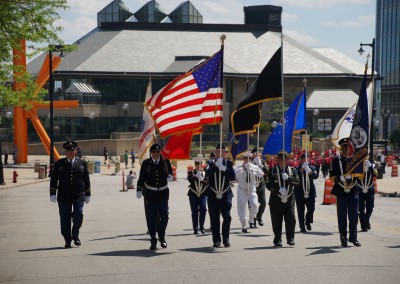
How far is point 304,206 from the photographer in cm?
1691

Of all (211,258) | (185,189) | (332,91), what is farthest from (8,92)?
(332,91)

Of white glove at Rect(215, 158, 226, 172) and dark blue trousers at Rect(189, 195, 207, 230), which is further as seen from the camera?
dark blue trousers at Rect(189, 195, 207, 230)

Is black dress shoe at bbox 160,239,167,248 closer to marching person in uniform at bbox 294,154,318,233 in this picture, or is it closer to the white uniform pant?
the white uniform pant

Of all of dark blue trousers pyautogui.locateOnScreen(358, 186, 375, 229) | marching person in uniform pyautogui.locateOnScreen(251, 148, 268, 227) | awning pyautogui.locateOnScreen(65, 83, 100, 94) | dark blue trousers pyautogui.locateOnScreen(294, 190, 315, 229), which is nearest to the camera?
dark blue trousers pyautogui.locateOnScreen(294, 190, 315, 229)

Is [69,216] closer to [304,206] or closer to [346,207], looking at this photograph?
[346,207]

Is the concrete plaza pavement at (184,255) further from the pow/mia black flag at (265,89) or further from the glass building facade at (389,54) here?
the glass building facade at (389,54)

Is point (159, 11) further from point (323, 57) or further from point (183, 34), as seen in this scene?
point (323, 57)

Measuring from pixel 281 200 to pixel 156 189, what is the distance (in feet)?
6.87

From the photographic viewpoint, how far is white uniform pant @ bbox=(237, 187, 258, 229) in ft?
53.0

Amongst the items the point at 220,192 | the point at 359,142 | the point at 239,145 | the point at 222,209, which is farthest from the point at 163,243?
the point at 239,145

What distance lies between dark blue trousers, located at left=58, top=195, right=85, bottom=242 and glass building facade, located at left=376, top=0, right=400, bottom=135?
125m

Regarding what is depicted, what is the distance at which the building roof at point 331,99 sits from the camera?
82.7 m

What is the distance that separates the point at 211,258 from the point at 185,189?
886 inches

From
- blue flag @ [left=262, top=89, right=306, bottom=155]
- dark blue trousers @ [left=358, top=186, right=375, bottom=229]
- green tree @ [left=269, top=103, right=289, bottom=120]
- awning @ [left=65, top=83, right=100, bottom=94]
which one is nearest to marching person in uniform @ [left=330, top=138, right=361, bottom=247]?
dark blue trousers @ [left=358, top=186, right=375, bottom=229]
